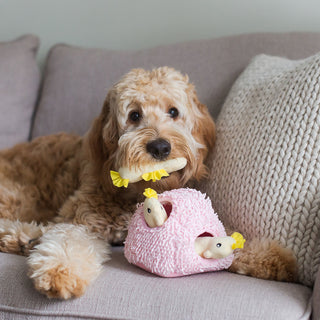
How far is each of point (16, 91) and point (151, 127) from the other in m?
1.34

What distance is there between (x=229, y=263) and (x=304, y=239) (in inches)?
10.1

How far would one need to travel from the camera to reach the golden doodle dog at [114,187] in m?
1.52

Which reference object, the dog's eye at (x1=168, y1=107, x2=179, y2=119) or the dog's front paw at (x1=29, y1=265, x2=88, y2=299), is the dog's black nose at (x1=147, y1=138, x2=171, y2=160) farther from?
the dog's front paw at (x1=29, y1=265, x2=88, y2=299)

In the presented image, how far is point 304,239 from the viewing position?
1.53 metres

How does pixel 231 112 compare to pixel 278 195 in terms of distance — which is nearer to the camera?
pixel 278 195

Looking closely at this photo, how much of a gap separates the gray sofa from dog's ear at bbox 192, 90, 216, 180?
0.39 metres

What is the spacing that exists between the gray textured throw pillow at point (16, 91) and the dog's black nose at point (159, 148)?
135cm

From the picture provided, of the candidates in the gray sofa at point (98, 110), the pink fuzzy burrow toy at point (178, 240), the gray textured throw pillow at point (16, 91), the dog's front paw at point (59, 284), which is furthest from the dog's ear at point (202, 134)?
the gray textured throw pillow at point (16, 91)

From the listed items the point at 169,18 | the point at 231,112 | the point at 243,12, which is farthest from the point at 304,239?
the point at 169,18

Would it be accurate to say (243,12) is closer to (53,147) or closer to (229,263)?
(53,147)

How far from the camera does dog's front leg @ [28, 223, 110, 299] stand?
4.57 ft

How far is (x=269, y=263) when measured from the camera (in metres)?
1.51

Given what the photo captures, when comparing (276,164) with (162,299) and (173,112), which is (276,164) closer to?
(173,112)

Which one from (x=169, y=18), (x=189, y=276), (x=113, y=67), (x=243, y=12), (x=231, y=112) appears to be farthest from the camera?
(x=169, y=18)
